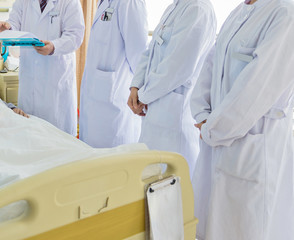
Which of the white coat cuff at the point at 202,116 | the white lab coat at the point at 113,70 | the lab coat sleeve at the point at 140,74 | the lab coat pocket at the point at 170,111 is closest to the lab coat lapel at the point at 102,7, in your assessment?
the white lab coat at the point at 113,70

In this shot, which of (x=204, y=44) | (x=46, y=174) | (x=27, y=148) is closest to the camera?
(x=46, y=174)

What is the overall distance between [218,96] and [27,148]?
3.01 feet

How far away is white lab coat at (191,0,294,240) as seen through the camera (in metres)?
1.41

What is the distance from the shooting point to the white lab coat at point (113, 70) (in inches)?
99.0

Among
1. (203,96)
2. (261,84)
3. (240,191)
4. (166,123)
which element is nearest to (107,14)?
(166,123)

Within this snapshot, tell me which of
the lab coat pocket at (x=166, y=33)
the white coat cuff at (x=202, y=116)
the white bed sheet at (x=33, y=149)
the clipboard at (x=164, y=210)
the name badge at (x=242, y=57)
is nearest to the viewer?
the clipboard at (x=164, y=210)

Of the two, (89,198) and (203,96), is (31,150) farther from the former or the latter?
(203,96)

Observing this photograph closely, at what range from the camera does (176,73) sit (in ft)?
6.30

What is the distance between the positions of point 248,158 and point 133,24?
4.55 feet

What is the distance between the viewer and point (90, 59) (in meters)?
2.71

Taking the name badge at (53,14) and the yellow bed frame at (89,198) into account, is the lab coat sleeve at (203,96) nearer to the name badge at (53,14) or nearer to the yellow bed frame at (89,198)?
the yellow bed frame at (89,198)

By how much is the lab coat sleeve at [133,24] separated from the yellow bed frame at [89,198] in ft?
4.83

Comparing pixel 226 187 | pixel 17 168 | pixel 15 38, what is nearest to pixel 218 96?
pixel 226 187

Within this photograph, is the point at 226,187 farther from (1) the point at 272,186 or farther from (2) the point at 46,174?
(2) the point at 46,174
